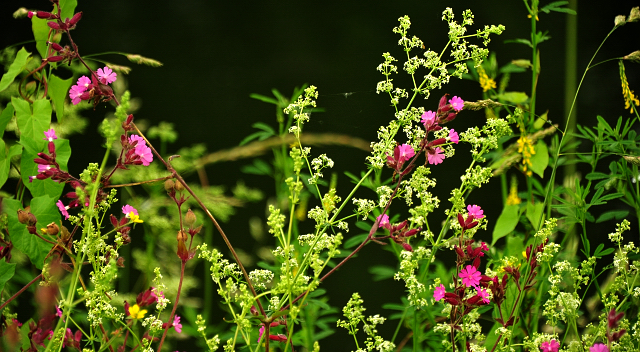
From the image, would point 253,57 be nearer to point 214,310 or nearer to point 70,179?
point 214,310

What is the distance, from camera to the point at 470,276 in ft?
2.15

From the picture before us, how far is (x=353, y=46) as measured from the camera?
1.48m

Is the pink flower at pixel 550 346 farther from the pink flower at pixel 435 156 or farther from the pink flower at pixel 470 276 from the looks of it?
the pink flower at pixel 435 156

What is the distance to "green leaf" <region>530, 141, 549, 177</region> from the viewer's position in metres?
0.94

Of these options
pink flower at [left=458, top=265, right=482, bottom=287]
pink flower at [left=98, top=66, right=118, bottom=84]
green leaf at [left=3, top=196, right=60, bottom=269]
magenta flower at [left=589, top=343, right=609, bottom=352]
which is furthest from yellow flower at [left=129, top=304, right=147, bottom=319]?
magenta flower at [left=589, top=343, right=609, bottom=352]

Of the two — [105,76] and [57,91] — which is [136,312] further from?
[57,91]

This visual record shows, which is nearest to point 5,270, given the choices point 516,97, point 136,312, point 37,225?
point 37,225

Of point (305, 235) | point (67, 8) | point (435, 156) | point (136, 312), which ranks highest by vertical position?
point (67, 8)

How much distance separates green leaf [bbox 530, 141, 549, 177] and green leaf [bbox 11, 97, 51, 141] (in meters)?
0.82

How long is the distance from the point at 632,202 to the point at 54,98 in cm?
97

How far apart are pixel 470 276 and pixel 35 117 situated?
0.67 meters

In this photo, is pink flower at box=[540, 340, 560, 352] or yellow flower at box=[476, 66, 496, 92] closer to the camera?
pink flower at box=[540, 340, 560, 352]

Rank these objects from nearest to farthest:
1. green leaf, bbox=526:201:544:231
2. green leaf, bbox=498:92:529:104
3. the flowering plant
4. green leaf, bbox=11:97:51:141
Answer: the flowering plant < green leaf, bbox=11:97:51:141 < green leaf, bbox=526:201:544:231 < green leaf, bbox=498:92:529:104

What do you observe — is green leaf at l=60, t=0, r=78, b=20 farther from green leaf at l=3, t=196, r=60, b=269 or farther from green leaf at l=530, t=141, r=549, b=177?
green leaf at l=530, t=141, r=549, b=177
